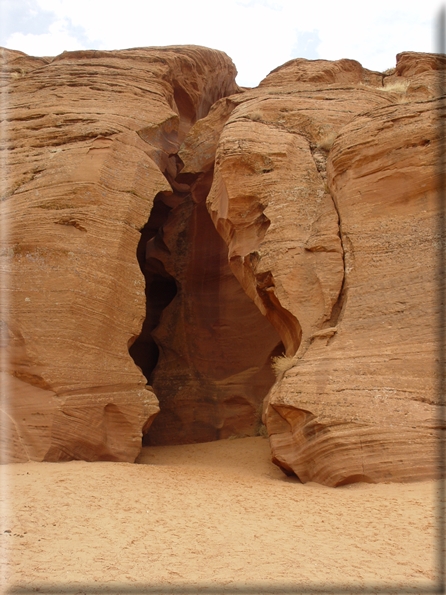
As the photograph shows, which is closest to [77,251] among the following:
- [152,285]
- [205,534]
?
[205,534]

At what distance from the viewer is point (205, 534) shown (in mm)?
6090

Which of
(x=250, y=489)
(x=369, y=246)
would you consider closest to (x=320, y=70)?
(x=369, y=246)

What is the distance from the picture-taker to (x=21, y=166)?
12.0 metres

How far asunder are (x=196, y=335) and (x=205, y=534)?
972 cm

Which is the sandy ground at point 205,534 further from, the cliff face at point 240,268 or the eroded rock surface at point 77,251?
the eroded rock surface at point 77,251

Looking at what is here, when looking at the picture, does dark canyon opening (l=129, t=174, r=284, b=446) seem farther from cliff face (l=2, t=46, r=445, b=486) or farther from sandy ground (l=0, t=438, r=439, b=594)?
sandy ground (l=0, t=438, r=439, b=594)

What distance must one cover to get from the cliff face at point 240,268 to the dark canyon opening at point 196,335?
0.20 ft

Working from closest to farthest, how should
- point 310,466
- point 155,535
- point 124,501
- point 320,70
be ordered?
point 155,535, point 124,501, point 310,466, point 320,70

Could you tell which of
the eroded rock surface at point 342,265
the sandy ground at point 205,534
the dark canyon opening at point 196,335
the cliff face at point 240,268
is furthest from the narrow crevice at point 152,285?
the sandy ground at point 205,534

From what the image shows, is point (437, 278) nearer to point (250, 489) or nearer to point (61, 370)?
point (250, 489)

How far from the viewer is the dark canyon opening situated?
14.7 meters

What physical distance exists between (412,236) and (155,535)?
5.92 meters

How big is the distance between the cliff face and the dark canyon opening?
2.4 inches

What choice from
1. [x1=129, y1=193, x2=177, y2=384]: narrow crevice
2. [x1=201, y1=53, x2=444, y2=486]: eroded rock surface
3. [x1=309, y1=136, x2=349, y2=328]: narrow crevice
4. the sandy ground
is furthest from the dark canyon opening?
the sandy ground
